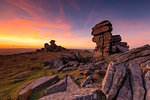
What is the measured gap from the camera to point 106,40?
75.5ft

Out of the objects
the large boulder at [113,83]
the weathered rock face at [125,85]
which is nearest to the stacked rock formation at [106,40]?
the weathered rock face at [125,85]

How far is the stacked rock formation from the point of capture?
21484 millimetres

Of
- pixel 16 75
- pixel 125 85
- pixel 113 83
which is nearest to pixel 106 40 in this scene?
pixel 125 85

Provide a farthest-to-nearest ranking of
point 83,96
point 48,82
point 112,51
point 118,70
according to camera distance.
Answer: point 112,51 < point 48,82 < point 118,70 < point 83,96

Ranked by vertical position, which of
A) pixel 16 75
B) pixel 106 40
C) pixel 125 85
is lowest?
pixel 16 75

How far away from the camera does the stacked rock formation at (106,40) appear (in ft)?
70.5

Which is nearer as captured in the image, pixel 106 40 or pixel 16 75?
pixel 16 75

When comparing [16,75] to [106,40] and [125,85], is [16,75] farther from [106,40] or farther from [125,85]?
[106,40]

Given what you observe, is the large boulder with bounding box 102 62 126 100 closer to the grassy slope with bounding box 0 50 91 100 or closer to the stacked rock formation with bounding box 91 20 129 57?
the grassy slope with bounding box 0 50 91 100

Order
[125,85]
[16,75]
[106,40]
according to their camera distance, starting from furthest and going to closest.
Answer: [106,40], [16,75], [125,85]

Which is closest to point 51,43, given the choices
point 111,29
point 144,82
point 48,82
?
point 111,29

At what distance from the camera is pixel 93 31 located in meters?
26.8

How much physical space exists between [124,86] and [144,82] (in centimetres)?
158

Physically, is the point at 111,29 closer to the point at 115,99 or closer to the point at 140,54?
the point at 140,54
